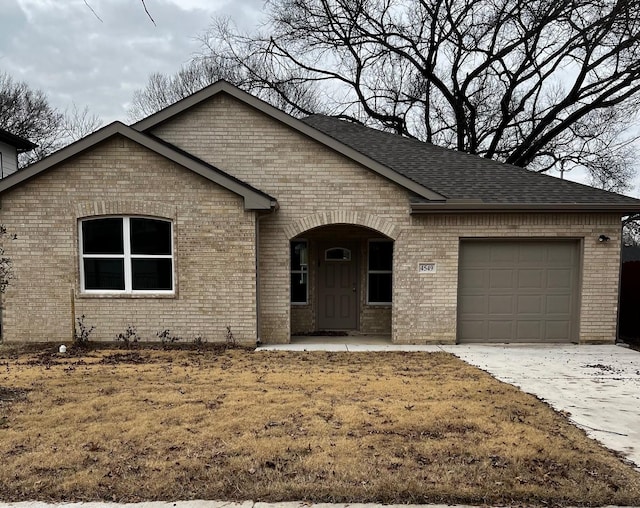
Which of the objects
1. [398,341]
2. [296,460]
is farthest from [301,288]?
[296,460]

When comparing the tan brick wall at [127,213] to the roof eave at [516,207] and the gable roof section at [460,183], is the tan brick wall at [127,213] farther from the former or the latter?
the roof eave at [516,207]

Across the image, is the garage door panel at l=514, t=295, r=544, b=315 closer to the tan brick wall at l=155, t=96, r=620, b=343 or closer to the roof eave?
the tan brick wall at l=155, t=96, r=620, b=343

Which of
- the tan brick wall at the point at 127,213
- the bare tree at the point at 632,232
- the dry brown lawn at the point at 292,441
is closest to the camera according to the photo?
the dry brown lawn at the point at 292,441

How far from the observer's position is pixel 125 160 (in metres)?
8.87

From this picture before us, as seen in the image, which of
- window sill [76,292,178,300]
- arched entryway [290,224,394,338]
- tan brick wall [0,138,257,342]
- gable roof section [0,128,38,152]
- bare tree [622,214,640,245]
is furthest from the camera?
bare tree [622,214,640,245]

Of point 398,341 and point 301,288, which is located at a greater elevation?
point 301,288

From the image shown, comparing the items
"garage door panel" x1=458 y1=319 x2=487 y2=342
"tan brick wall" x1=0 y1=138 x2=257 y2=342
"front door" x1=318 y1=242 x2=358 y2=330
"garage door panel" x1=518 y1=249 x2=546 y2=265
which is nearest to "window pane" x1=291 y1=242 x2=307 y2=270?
"front door" x1=318 y1=242 x2=358 y2=330

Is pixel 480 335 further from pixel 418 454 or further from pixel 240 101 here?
pixel 240 101

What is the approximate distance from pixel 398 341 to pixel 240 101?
6.37 meters

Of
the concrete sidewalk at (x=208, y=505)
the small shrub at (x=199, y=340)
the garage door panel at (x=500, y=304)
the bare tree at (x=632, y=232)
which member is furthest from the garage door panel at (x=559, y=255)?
the bare tree at (x=632, y=232)

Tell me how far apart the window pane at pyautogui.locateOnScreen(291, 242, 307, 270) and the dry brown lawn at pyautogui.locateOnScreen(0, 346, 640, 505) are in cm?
451

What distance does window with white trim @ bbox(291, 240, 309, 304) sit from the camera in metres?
11.2

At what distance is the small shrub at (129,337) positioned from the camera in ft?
29.6

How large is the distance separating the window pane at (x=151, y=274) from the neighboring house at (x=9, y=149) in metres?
11.8
